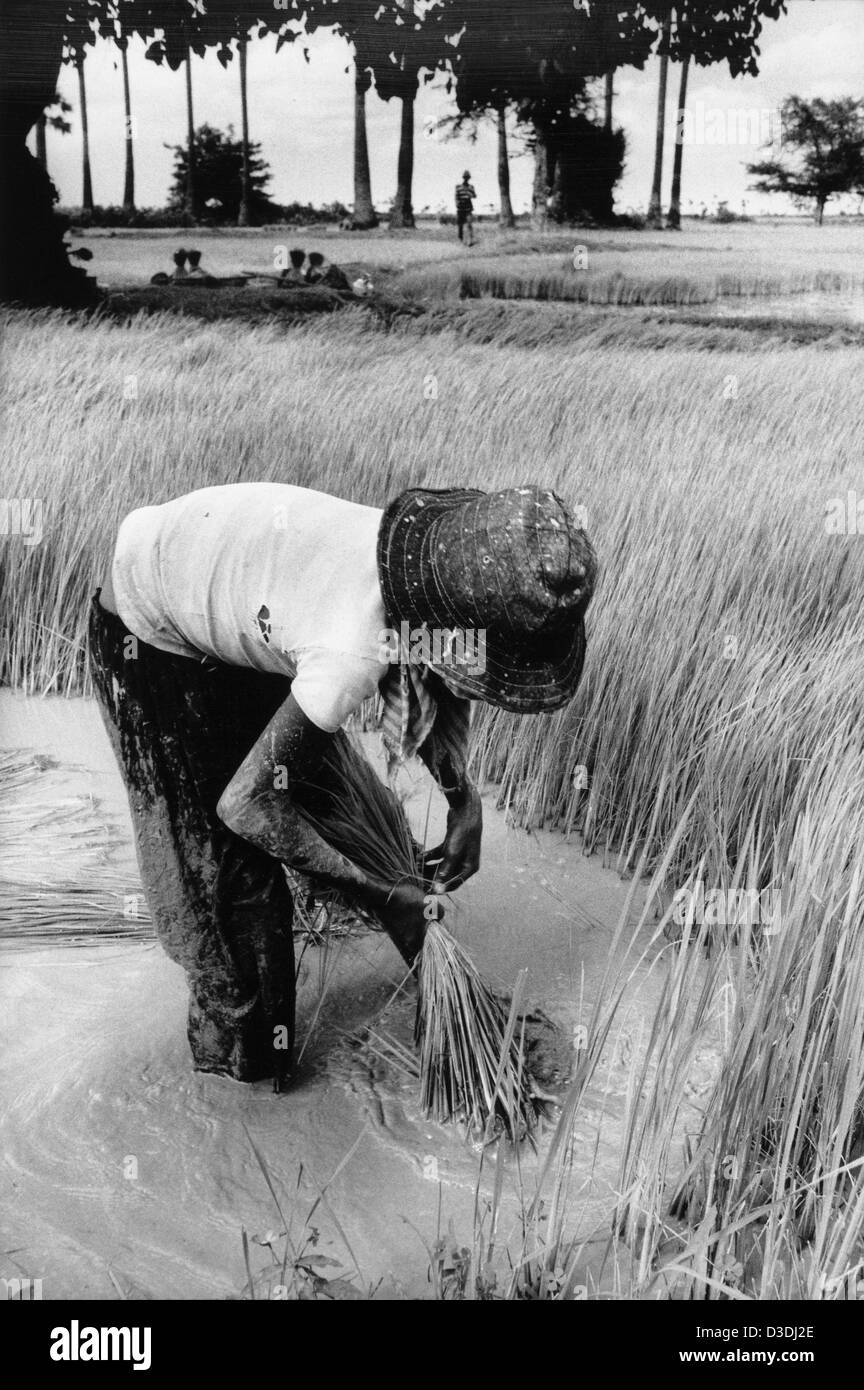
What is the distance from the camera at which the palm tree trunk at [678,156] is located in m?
2.69

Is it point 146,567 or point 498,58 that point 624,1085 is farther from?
point 498,58

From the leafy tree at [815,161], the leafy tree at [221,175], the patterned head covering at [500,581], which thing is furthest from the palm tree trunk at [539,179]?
the patterned head covering at [500,581]

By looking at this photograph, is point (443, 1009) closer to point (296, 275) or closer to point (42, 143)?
point (296, 275)

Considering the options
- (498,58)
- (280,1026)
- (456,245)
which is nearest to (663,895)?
(280,1026)

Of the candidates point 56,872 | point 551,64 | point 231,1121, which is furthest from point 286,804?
point 551,64

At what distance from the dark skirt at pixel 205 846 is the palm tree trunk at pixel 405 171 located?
139 centimetres

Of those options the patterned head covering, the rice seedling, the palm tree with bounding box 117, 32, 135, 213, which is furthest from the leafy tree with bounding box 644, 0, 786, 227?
the rice seedling

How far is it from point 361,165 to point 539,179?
1.34ft

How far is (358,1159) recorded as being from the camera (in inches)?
77.3

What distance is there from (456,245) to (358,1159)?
2.05 metres

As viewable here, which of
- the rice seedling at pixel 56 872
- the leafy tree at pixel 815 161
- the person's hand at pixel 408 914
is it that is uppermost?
the leafy tree at pixel 815 161

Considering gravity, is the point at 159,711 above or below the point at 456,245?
below

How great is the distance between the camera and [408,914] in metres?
1.97

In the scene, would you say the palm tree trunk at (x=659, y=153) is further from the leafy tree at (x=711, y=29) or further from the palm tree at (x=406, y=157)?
the palm tree at (x=406, y=157)
